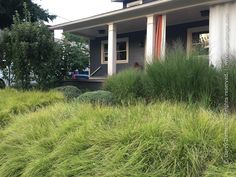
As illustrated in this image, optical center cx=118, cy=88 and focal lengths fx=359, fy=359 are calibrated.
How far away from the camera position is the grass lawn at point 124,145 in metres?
3.51

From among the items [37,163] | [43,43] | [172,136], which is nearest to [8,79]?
[43,43]

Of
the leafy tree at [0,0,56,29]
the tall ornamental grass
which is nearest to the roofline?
the leafy tree at [0,0,56,29]

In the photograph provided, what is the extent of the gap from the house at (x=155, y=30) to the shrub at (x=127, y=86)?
1.66ft

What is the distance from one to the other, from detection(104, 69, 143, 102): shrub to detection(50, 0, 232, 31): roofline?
3732mm

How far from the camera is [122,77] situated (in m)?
8.55

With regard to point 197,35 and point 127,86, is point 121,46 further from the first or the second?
point 127,86

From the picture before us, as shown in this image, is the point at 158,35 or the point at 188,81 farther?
the point at 158,35

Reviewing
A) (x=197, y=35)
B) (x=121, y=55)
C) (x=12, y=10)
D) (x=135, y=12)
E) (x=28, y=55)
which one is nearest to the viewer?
(x=28, y=55)

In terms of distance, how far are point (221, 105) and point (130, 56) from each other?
10.7 meters

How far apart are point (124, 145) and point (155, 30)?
8.63 meters

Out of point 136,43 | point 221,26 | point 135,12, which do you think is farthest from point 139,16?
point 221,26

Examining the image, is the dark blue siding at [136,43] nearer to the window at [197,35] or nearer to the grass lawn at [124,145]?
the window at [197,35]

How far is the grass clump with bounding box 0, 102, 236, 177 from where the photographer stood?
3.53m

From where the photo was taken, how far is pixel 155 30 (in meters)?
12.1
